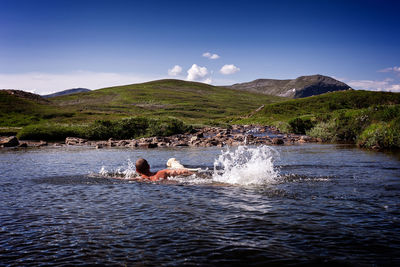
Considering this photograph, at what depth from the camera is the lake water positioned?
22.5ft

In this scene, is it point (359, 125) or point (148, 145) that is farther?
point (148, 145)

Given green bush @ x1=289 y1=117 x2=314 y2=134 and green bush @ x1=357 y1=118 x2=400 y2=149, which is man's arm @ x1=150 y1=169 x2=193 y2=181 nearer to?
green bush @ x1=357 y1=118 x2=400 y2=149

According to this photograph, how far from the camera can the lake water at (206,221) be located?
6848 mm

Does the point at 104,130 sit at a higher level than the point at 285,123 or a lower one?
lower

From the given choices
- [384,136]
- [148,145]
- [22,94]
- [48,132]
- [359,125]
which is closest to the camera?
[384,136]

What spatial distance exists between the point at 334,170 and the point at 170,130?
40.2 meters

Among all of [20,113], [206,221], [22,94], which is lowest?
[206,221]

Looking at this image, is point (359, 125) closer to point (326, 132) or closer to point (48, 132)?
point (326, 132)

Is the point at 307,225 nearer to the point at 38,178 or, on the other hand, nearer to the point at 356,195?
the point at 356,195

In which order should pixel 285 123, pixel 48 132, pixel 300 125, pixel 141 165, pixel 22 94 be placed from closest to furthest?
1. pixel 141 165
2. pixel 48 132
3. pixel 300 125
4. pixel 285 123
5. pixel 22 94

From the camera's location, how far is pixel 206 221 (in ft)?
30.1

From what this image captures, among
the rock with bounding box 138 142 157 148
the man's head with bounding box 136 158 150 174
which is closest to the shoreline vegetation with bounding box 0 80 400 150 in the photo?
the rock with bounding box 138 142 157 148

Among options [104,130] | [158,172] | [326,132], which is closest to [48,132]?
[104,130]

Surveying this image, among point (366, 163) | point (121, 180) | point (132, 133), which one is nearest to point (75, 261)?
point (121, 180)
